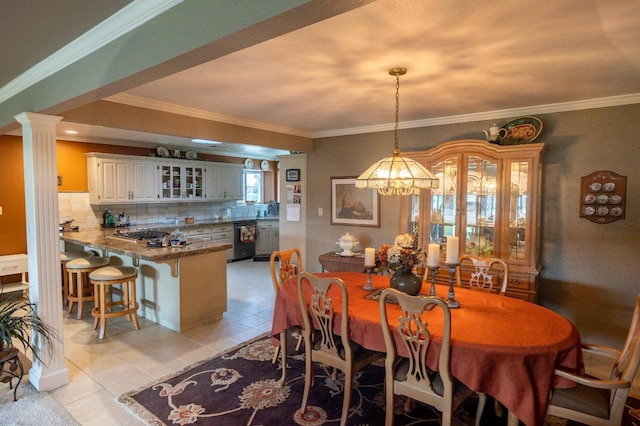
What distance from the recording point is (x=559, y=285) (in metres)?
3.65

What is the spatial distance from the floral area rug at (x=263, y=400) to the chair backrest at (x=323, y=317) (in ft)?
1.50

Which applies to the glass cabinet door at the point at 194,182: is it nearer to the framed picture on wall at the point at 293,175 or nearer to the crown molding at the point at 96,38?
the framed picture on wall at the point at 293,175

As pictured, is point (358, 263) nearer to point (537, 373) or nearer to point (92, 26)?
point (537, 373)

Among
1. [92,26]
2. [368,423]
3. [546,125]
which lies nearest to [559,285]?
[546,125]

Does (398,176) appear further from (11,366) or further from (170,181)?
(170,181)

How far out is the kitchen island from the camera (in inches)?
151

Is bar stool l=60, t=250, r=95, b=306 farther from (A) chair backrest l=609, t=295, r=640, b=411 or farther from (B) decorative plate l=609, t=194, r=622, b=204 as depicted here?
(B) decorative plate l=609, t=194, r=622, b=204

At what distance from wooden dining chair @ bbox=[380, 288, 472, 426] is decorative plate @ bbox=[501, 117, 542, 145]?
2419 mm

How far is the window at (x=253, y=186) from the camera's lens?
8531 millimetres

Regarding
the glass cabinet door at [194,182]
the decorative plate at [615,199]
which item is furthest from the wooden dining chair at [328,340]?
the glass cabinet door at [194,182]

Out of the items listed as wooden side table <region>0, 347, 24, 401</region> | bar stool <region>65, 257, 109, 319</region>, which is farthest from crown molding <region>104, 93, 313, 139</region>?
wooden side table <region>0, 347, 24, 401</region>

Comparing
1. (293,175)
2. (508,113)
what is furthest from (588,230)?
(293,175)

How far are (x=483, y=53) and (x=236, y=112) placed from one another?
2.55m

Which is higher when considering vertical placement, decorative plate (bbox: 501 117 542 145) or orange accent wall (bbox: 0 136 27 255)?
decorative plate (bbox: 501 117 542 145)
